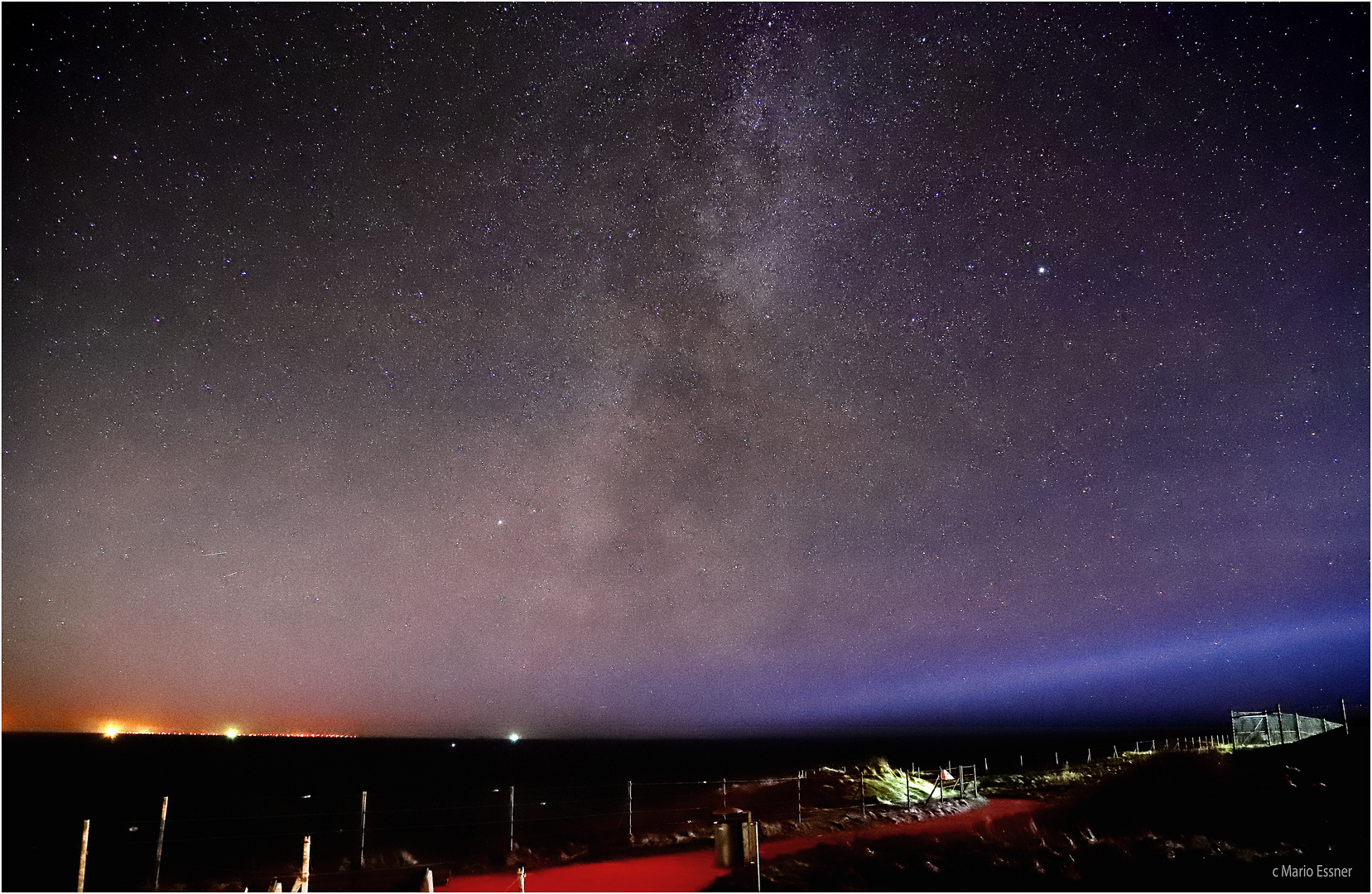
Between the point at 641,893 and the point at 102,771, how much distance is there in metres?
82.9

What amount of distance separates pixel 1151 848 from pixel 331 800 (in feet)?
216

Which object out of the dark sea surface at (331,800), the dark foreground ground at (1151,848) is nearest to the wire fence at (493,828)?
the dark sea surface at (331,800)

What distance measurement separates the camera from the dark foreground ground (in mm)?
8172

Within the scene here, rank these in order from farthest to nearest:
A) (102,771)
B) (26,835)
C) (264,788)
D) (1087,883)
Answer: (102,771), (264,788), (26,835), (1087,883)

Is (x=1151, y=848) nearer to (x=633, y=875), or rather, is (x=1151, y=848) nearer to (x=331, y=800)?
(x=633, y=875)

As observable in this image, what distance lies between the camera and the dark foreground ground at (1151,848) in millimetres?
8172

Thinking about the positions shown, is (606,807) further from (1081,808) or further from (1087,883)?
(1087,883)

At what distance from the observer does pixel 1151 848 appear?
901 cm

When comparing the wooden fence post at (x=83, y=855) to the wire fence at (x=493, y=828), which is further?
the wire fence at (x=493, y=828)

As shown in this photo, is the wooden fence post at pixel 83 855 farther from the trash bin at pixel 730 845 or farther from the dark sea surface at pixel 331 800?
the trash bin at pixel 730 845

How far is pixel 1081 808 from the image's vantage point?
479 inches

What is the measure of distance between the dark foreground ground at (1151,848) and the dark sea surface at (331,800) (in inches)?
107

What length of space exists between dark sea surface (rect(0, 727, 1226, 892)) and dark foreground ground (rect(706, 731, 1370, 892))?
2.73 metres

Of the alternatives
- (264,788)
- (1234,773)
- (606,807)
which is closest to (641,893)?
(1234,773)
